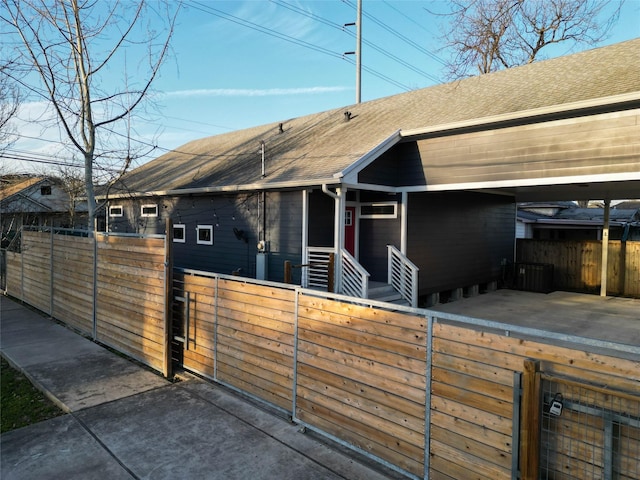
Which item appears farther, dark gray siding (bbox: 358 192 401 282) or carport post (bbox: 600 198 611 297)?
carport post (bbox: 600 198 611 297)

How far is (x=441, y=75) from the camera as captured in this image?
880 inches

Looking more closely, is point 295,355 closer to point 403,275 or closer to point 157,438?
point 157,438

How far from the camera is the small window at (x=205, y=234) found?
12176mm

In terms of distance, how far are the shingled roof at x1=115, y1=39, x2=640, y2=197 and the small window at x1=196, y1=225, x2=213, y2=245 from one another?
121 centimetres

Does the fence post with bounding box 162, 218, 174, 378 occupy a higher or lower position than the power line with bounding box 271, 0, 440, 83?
lower

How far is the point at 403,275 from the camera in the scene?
9.92m

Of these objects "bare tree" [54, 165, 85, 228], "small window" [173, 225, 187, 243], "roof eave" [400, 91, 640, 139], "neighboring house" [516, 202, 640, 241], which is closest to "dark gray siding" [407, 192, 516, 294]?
"roof eave" [400, 91, 640, 139]

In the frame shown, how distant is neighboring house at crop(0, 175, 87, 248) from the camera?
75.6 ft

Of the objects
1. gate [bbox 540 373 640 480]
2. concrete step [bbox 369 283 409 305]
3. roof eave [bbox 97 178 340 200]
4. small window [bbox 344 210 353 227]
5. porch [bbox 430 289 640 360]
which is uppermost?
roof eave [bbox 97 178 340 200]

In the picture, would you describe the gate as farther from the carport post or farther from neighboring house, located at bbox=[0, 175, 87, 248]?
neighboring house, located at bbox=[0, 175, 87, 248]

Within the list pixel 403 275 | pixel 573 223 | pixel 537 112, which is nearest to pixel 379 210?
pixel 403 275

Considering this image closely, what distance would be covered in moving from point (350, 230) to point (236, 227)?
10.3ft

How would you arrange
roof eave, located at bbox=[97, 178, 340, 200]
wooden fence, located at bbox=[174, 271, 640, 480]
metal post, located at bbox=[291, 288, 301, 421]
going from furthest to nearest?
roof eave, located at bbox=[97, 178, 340, 200]
metal post, located at bbox=[291, 288, 301, 421]
wooden fence, located at bbox=[174, 271, 640, 480]

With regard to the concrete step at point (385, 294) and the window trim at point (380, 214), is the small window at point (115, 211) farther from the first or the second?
the concrete step at point (385, 294)
